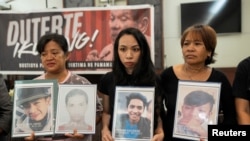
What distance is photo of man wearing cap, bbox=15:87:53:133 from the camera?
4.53ft

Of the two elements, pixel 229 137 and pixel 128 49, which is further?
pixel 128 49

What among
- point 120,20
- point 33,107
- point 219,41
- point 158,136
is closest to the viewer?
point 158,136

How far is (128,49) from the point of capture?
137 centimetres

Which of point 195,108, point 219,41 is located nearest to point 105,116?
point 195,108

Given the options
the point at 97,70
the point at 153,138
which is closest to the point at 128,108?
the point at 153,138

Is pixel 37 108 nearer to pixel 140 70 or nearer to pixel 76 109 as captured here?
pixel 76 109

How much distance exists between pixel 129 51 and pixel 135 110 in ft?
0.89

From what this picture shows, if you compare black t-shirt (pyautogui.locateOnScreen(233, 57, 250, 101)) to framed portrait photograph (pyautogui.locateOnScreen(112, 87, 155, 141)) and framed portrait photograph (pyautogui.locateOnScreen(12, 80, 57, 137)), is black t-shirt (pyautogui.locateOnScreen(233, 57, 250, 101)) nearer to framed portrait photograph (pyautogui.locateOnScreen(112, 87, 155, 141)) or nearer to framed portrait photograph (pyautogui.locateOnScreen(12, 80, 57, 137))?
framed portrait photograph (pyautogui.locateOnScreen(112, 87, 155, 141))

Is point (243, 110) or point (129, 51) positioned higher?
point (129, 51)

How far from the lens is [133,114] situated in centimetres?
135

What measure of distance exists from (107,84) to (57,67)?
0.85ft

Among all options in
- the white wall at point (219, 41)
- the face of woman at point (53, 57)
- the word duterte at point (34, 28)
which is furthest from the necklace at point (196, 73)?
the white wall at point (219, 41)

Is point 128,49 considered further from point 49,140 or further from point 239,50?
point 239,50

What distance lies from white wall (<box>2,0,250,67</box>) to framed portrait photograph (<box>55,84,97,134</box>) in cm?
307
